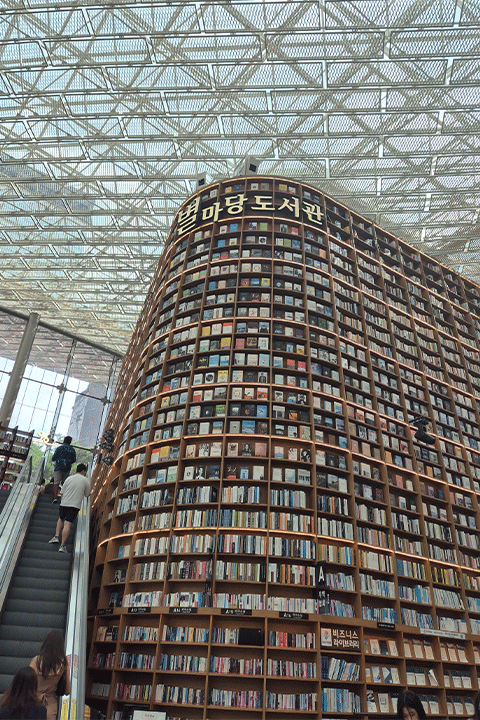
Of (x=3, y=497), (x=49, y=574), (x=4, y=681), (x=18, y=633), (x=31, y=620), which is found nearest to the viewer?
(x=4, y=681)

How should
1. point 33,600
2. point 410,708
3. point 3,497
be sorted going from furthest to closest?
→ 1. point 3,497
2. point 33,600
3. point 410,708

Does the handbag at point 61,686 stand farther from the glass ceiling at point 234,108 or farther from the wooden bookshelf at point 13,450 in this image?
the glass ceiling at point 234,108

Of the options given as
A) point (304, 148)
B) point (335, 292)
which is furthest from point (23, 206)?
point (335, 292)

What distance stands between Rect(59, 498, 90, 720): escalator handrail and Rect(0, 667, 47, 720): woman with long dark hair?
112cm

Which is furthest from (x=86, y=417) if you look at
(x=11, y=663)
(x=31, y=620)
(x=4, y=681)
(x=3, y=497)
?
(x=4, y=681)

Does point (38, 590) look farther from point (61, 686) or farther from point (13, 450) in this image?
point (13, 450)

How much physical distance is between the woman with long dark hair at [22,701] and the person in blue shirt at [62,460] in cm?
556

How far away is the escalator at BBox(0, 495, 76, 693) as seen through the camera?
3887 mm

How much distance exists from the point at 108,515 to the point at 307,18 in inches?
306

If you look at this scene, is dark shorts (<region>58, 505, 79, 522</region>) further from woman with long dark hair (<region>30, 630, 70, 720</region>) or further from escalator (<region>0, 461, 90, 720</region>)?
woman with long dark hair (<region>30, 630, 70, 720</region>)

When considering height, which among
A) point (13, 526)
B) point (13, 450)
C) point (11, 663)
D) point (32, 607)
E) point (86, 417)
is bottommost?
point (11, 663)

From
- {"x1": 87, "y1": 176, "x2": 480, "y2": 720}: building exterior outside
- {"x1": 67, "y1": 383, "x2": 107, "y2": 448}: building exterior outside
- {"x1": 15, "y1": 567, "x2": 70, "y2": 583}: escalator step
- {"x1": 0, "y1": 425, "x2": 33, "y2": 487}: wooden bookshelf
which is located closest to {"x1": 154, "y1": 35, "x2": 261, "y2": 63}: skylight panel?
Answer: {"x1": 87, "y1": 176, "x2": 480, "y2": 720}: building exterior outside

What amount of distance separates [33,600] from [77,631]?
0.89 m

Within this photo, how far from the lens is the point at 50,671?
258cm
